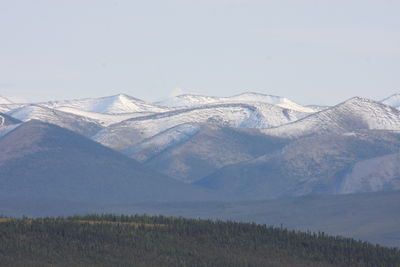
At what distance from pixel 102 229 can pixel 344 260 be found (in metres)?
26.6

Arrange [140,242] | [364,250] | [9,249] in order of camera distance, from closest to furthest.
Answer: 1. [9,249]
2. [140,242]
3. [364,250]

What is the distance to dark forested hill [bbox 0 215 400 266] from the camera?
388ft

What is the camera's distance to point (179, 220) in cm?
14012

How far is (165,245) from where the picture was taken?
12631cm

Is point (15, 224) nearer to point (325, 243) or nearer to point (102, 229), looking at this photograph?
point (102, 229)

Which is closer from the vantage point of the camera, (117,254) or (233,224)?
(117,254)

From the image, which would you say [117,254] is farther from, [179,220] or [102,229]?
[179,220]

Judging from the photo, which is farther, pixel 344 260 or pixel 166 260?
pixel 344 260

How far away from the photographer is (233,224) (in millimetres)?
140750

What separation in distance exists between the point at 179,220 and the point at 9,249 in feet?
94.2

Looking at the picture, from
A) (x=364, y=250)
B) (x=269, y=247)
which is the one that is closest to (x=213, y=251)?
(x=269, y=247)

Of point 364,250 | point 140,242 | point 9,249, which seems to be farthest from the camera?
point 364,250

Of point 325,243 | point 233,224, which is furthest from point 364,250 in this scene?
point 233,224

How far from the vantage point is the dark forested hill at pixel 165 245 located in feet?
388
